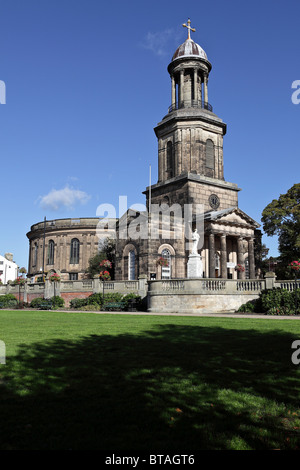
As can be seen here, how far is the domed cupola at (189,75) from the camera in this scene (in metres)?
50.7

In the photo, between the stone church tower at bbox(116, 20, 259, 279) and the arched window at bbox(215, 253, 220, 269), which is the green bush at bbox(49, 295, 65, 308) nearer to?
the stone church tower at bbox(116, 20, 259, 279)

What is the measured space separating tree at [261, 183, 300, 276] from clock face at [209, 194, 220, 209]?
6154 millimetres

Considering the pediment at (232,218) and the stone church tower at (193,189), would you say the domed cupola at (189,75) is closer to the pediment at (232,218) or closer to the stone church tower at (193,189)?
the stone church tower at (193,189)

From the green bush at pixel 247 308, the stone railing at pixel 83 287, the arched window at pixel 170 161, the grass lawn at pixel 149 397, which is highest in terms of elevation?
the arched window at pixel 170 161

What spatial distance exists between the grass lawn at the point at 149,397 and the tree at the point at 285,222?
34.3 meters

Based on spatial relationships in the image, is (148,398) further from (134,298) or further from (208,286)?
(134,298)

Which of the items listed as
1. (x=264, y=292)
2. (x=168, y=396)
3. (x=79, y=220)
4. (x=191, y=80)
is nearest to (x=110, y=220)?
(x=79, y=220)

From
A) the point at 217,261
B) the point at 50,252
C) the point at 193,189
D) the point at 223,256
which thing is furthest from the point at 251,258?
the point at 50,252

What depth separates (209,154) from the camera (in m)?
49.7

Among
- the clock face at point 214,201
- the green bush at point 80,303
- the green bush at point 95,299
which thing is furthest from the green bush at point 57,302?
the clock face at point 214,201

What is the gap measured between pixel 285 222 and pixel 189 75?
24.2 meters

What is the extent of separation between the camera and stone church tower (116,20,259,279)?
41469 mm

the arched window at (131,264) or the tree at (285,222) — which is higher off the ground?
the tree at (285,222)

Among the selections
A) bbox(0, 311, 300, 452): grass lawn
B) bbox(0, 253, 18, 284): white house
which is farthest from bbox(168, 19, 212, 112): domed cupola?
bbox(0, 253, 18, 284): white house
